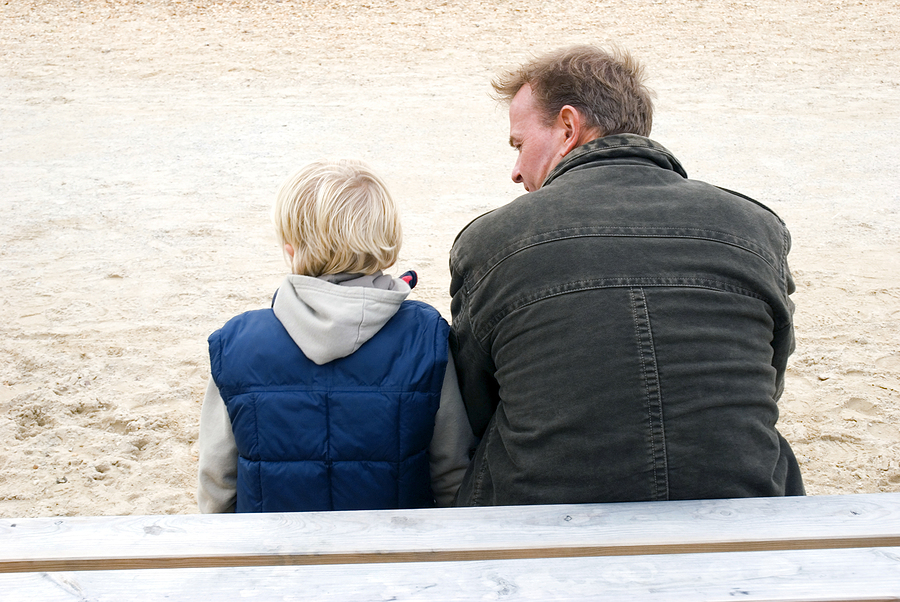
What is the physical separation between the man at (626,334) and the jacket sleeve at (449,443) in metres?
0.12

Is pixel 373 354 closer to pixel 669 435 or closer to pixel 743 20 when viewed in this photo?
pixel 669 435

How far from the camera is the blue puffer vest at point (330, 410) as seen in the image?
182cm

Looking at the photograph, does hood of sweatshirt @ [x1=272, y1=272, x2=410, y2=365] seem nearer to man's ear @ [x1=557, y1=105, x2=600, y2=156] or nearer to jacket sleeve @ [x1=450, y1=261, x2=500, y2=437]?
jacket sleeve @ [x1=450, y1=261, x2=500, y2=437]

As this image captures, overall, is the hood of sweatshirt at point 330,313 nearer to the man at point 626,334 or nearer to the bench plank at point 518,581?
the man at point 626,334

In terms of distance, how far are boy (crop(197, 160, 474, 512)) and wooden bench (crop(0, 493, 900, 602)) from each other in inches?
10.3

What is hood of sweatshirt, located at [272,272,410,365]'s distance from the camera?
5.82ft

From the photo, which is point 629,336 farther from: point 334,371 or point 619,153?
point 334,371

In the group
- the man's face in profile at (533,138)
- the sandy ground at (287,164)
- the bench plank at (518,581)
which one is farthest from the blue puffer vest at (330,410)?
the sandy ground at (287,164)

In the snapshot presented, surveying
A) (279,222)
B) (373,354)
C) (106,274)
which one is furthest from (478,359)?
(106,274)

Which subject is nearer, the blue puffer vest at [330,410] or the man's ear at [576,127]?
the blue puffer vest at [330,410]

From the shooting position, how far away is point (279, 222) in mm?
1920

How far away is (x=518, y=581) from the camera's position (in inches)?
56.2

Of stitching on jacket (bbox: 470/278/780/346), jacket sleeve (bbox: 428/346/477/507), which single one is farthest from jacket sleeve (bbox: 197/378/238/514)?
stitching on jacket (bbox: 470/278/780/346)

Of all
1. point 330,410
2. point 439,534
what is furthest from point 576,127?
point 439,534
